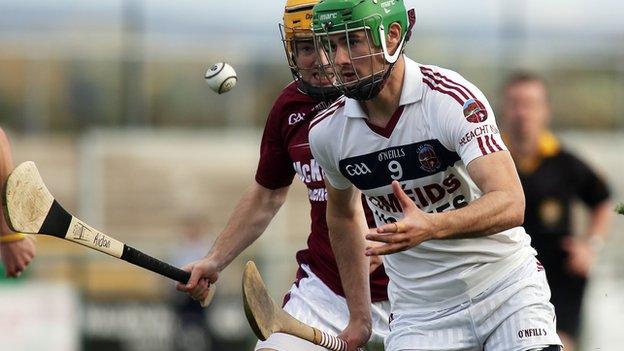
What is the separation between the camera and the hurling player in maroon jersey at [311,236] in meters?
5.57

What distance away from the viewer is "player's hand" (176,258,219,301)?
18.1ft

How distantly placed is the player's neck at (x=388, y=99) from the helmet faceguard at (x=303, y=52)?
8.9 inches

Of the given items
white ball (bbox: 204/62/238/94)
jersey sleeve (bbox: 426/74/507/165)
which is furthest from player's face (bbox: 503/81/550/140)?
jersey sleeve (bbox: 426/74/507/165)

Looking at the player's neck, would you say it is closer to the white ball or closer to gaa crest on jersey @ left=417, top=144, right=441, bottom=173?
gaa crest on jersey @ left=417, top=144, right=441, bottom=173

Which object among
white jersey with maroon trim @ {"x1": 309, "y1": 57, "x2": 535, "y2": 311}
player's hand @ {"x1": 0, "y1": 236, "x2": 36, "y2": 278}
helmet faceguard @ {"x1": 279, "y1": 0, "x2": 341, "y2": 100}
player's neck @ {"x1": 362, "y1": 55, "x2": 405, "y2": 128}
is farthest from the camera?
player's hand @ {"x1": 0, "y1": 236, "x2": 36, "y2": 278}

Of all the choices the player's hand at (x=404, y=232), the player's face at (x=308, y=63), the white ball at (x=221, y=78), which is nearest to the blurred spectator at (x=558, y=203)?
the white ball at (x=221, y=78)

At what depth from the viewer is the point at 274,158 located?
5.85 meters


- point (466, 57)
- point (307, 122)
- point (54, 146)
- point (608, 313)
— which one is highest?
point (307, 122)

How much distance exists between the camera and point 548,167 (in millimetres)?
8164

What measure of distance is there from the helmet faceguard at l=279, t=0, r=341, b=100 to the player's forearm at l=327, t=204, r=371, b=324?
50 cm

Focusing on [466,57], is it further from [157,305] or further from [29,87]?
[157,305]

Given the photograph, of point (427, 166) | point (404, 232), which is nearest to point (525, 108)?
point (427, 166)

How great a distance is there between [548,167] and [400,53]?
3.64 meters

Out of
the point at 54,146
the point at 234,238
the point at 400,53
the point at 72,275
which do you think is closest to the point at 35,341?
the point at 72,275
